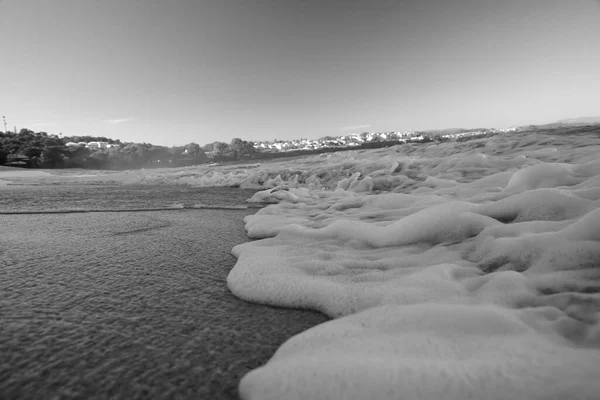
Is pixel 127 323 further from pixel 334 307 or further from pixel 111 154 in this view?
pixel 111 154

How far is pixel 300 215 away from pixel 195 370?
2.27m

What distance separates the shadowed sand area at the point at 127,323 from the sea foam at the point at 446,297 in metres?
0.12

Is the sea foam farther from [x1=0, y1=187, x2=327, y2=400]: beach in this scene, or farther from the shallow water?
the shallow water

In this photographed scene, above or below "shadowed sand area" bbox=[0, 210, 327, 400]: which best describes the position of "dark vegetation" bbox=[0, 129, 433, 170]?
above

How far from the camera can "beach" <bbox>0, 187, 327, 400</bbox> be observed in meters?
0.73

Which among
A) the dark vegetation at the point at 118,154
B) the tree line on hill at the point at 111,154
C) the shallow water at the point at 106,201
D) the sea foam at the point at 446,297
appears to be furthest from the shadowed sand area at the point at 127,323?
the tree line on hill at the point at 111,154

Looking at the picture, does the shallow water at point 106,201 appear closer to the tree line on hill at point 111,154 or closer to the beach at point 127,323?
the beach at point 127,323

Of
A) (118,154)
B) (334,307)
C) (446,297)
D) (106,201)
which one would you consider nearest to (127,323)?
(334,307)

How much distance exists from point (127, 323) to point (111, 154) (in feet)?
84.7

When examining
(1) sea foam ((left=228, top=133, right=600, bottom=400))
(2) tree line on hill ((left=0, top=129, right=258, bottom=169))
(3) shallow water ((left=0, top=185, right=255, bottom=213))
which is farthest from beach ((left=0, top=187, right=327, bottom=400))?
(2) tree line on hill ((left=0, top=129, right=258, bottom=169))

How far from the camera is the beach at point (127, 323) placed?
727 millimetres

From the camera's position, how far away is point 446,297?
1.05 metres

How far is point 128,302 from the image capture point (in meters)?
1.15

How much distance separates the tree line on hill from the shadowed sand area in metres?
20.0
